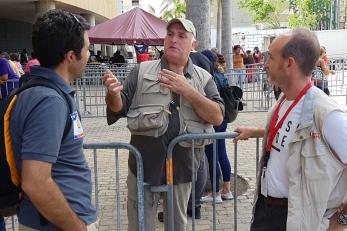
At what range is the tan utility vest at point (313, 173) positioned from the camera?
2.22 meters

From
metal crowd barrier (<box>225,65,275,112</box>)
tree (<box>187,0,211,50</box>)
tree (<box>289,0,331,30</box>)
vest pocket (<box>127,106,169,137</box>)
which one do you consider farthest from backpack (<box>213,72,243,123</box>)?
tree (<box>289,0,331,30</box>)

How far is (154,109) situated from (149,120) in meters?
0.09

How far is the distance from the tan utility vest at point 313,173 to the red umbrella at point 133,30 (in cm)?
1210

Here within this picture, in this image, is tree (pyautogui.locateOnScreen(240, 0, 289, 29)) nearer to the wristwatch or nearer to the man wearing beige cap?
the man wearing beige cap

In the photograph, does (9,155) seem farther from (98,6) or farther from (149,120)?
(98,6)

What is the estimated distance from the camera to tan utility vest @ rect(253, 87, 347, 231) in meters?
2.22

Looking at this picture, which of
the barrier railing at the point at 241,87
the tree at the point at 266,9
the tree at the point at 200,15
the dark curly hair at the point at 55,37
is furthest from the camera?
the tree at the point at 266,9

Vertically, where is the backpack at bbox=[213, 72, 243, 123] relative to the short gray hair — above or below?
below

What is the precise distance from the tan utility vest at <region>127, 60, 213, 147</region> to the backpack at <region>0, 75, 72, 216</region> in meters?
1.15

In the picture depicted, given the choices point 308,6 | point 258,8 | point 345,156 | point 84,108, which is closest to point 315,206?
point 345,156

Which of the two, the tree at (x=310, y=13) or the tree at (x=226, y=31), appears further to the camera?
the tree at (x=310, y=13)

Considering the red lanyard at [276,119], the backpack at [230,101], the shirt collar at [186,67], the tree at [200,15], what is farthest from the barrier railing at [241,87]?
the red lanyard at [276,119]

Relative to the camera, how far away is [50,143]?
6.13 ft

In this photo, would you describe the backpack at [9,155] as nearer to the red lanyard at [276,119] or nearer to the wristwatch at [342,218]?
the red lanyard at [276,119]
